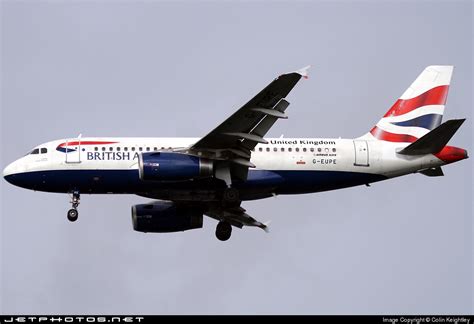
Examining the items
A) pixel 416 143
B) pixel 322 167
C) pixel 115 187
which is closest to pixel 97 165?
pixel 115 187

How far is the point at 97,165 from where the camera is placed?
65.0 meters

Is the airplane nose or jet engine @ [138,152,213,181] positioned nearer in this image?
jet engine @ [138,152,213,181]

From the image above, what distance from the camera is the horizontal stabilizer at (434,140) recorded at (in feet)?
210

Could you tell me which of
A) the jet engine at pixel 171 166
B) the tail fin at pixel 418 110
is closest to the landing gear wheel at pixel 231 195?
the jet engine at pixel 171 166

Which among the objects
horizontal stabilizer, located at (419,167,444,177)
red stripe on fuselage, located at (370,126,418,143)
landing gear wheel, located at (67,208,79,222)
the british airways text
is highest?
red stripe on fuselage, located at (370,126,418,143)

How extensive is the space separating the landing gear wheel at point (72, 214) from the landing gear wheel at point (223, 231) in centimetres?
805

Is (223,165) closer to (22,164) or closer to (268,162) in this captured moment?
(268,162)

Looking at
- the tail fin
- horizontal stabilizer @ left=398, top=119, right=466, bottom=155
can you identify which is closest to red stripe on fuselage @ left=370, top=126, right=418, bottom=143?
the tail fin

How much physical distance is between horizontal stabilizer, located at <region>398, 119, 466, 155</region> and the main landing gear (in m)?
16.5

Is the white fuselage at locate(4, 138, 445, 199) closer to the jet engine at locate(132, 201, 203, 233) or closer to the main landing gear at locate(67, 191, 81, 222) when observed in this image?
the main landing gear at locate(67, 191, 81, 222)

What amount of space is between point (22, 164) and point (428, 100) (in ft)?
71.6

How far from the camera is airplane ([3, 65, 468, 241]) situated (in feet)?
208

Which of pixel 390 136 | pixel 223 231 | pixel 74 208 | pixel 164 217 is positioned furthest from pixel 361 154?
pixel 74 208

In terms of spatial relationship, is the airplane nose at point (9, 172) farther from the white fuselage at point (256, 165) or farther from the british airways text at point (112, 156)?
the british airways text at point (112, 156)
